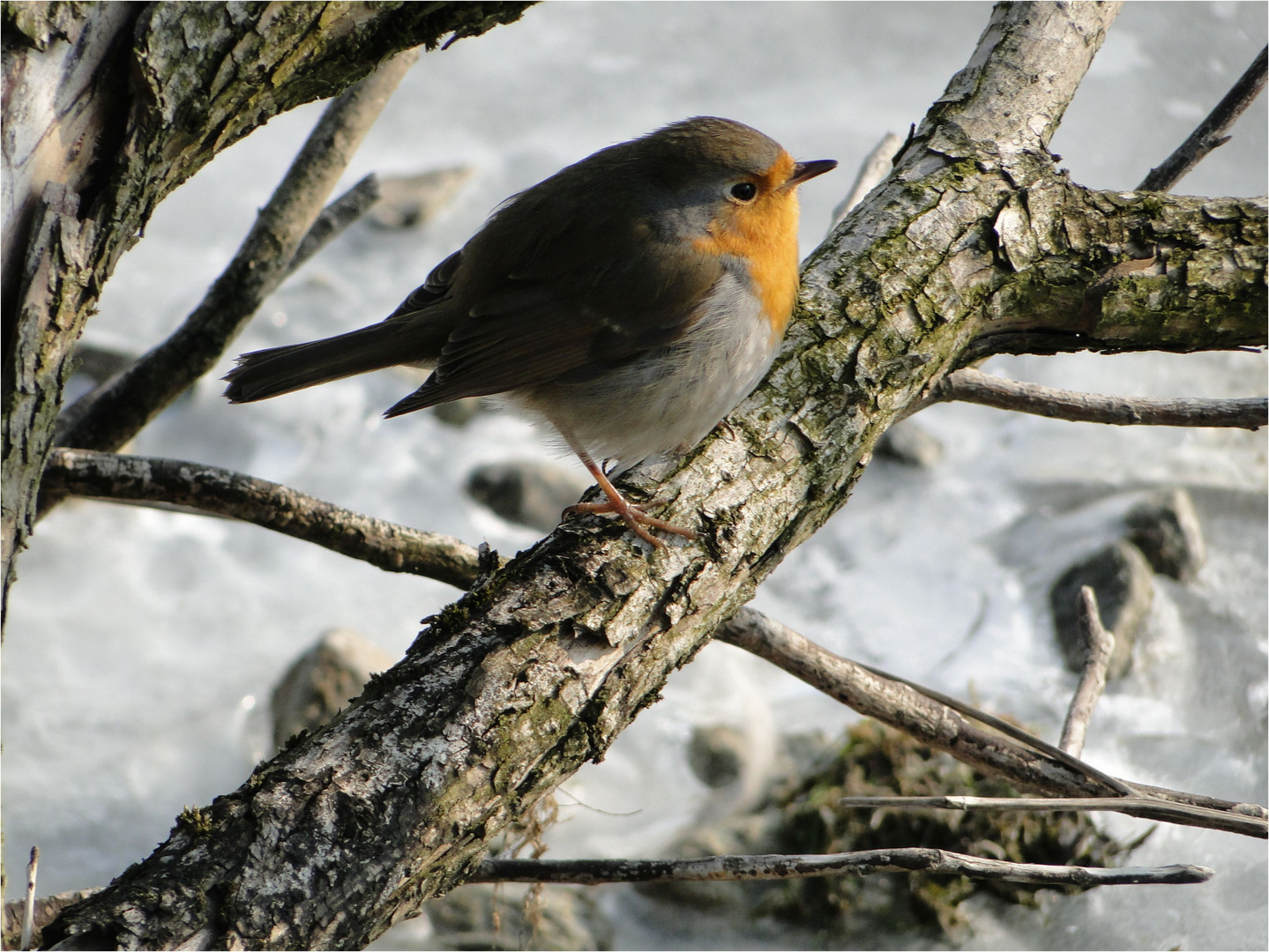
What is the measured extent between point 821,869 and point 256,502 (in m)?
1.66

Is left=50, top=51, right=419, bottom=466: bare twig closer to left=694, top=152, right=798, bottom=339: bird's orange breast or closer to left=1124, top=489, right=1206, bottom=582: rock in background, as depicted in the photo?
left=694, top=152, right=798, bottom=339: bird's orange breast

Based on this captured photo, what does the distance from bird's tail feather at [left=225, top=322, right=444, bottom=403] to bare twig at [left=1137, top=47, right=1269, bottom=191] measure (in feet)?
7.82

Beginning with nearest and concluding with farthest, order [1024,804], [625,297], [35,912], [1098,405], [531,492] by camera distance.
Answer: [1024,804] → [35,912] → [625,297] → [1098,405] → [531,492]

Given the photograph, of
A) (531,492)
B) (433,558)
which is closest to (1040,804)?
(433,558)

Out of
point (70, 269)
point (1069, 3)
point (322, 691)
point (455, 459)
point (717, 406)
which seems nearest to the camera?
point (70, 269)

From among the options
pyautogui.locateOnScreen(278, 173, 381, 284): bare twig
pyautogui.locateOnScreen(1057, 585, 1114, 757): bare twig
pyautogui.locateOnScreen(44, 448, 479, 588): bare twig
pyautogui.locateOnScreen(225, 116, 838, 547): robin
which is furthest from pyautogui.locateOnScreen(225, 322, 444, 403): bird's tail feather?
pyautogui.locateOnScreen(1057, 585, 1114, 757): bare twig

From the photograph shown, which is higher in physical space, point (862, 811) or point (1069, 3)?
point (1069, 3)

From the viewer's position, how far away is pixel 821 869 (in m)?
2.03

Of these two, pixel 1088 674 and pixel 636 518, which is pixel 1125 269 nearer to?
pixel 1088 674

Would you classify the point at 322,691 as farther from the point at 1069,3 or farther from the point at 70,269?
the point at 1069,3

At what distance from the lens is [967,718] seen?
2.98 metres

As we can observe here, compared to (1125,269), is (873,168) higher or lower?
higher

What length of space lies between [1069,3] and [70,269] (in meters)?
2.87

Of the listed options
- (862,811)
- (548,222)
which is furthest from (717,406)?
(862,811)
